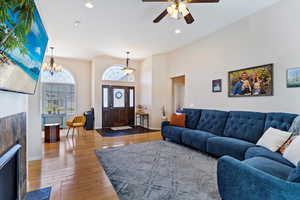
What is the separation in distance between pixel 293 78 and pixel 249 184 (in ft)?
8.21

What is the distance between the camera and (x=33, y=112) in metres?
3.01

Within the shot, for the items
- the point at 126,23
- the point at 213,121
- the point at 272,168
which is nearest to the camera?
the point at 272,168

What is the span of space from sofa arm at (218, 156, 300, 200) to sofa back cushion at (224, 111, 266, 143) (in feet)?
6.03

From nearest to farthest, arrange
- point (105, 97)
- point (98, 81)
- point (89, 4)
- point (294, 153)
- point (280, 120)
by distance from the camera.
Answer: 1. point (294, 153)
2. point (280, 120)
3. point (89, 4)
4. point (98, 81)
5. point (105, 97)

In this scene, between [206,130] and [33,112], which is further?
[206,130]

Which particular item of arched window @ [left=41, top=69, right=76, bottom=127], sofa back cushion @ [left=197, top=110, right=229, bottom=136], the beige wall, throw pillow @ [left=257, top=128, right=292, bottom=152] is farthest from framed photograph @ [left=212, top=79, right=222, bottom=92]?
arched window @ [left=41, top=69, right=76, bottom=127]

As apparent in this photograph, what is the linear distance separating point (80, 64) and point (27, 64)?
611 cm

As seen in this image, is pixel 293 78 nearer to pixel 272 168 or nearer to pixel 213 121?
pixel 213 121

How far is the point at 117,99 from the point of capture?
6.93m

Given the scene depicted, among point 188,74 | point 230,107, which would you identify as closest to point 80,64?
point 188,74

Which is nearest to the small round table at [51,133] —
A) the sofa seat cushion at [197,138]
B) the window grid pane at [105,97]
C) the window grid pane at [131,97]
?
the window grid pane at [105,97]

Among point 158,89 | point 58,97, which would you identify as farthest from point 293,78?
point 58,97

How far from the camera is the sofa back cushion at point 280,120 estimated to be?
96.8 inches

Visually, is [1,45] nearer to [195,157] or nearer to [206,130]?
[195,157]
